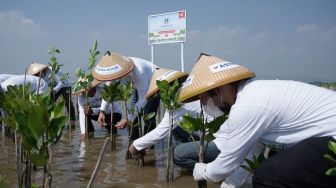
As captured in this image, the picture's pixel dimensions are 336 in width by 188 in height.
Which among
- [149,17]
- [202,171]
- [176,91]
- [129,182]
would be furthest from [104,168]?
[149,17]

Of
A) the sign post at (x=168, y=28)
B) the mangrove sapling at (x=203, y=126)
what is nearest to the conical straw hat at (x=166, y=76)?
the mangrove sapling at (x=203, y=126)

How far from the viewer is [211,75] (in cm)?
225

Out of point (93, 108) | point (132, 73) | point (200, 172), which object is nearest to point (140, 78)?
point (132, 73)

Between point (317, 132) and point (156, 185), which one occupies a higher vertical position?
point (317, 132)

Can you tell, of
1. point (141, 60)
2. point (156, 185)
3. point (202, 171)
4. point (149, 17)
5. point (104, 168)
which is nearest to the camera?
point (202, 171)

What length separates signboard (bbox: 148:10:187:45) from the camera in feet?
27.7

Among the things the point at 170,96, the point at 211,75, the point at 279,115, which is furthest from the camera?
the point at 170,96

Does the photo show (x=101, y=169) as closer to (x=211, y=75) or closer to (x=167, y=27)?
(x=211, y=75)

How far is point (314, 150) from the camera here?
1996mm

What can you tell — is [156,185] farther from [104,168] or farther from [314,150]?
[314,150]

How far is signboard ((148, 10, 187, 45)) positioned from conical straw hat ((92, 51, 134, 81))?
3.89m

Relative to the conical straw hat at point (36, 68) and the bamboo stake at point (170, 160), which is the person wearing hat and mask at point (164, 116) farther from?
the conical straw hat at point (36, 68)

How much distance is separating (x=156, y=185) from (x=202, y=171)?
123 cm

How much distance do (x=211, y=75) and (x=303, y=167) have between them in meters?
0.74
